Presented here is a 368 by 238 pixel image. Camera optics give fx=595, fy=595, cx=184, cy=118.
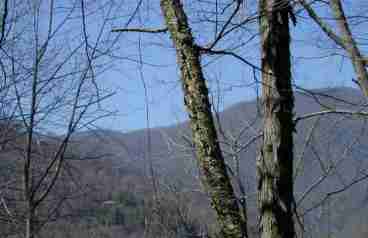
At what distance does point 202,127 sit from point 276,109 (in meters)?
0.87

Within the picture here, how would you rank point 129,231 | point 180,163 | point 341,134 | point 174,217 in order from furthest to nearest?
1. point 129,231
2. point 174,217
3. point 180,163
4. point 341,134

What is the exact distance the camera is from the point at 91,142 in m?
8.10

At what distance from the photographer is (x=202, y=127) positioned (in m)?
3.23

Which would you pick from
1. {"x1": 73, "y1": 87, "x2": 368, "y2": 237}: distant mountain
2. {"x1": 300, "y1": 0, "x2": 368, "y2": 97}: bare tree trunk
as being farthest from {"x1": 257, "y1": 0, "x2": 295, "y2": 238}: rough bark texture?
{"x1": 73, "y1": 87, "x2": 368, "y2": 237}: distant mountain

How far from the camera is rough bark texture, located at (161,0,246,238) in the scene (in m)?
3.18

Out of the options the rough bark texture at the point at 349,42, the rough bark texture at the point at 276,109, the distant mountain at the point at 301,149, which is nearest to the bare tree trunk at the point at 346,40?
the rough bark texture at the point at 349,42

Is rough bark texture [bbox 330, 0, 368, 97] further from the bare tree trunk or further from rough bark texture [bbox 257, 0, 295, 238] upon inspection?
rough bark texture [bbox 257, 0, 295, 238]

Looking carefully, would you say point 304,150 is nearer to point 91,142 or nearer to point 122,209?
point 91,142

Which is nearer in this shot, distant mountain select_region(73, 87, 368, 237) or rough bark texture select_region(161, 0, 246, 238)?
rough bark texture select_region(161, 0, 246, 238)

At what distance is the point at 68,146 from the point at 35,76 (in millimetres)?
1050

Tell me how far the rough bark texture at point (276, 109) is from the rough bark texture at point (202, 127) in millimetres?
626

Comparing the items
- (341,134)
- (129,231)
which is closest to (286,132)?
(341,134)

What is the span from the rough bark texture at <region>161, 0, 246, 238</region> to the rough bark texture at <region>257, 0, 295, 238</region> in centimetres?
63

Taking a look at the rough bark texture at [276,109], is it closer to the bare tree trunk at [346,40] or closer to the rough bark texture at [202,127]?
the rough bark texture at [202,127]
